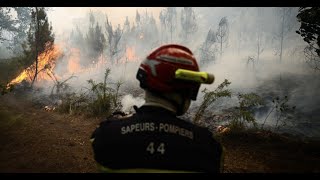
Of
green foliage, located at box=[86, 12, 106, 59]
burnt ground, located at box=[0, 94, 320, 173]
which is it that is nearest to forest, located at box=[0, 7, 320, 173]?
burnt ground, located at box=[0, 94, 320, 173]

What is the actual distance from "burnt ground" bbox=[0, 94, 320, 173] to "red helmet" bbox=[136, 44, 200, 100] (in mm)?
6283

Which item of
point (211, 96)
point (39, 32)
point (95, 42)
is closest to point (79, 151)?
point (211, 96)

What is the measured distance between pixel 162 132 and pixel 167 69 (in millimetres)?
443

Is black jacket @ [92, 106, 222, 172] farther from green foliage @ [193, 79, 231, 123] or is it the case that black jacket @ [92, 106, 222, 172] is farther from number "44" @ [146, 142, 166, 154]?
green foliage @ [193, 79, 231, 123]

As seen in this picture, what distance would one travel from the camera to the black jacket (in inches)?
75.2

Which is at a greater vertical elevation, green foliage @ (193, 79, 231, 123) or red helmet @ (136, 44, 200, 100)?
red helmet @ (136, 44, 200, 100)

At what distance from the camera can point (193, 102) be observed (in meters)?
19.9

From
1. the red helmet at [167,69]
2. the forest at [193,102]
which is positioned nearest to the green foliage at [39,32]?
the forest at [193,102]

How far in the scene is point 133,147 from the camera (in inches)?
75.7

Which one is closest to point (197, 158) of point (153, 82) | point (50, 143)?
point (153, 82)

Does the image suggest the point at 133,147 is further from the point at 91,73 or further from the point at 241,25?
the point at 241,25

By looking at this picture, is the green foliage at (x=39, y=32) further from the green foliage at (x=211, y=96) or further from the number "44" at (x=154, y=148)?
the number "44" at (x=154, y=148)

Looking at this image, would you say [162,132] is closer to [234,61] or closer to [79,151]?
[79,151]
